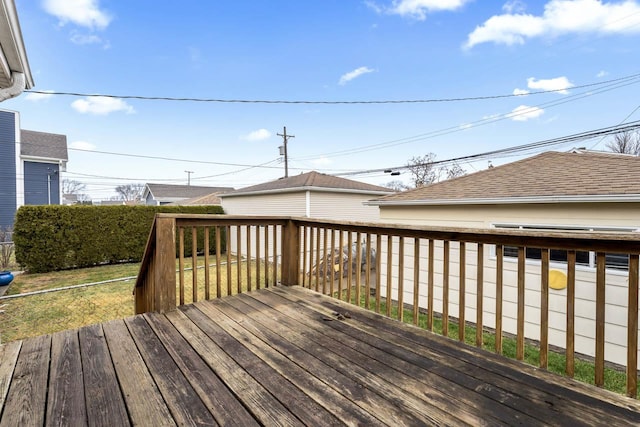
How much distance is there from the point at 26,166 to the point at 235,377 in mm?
18423

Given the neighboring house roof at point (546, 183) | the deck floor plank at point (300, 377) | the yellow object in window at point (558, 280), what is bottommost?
the yellow object in window at point (558, 280)

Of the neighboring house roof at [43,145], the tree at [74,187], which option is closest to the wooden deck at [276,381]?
the neighboring house roof at [43,145]

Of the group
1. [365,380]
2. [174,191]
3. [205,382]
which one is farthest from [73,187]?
[365,380]

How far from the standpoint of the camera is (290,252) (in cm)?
333

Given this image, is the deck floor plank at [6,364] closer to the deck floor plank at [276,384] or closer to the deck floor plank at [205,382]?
the deck floor plank at [205,382]

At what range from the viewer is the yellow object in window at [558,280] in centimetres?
417

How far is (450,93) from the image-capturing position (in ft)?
34.0

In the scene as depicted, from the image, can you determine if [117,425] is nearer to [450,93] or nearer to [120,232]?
[120,232]

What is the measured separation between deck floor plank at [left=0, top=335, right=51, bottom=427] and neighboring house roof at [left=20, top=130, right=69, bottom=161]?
56.1 ft

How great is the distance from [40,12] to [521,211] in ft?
32.0

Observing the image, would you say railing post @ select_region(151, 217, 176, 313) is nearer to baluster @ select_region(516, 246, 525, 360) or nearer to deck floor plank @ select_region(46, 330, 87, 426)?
deck floor plank @ select_region(46, 330, 87, 426)

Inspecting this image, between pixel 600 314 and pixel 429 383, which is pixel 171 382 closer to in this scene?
pixel 429 383

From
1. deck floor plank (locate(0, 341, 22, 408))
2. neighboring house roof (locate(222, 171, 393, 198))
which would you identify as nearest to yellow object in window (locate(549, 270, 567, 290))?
deck floor plank (locate(0, 341, 22, 408))

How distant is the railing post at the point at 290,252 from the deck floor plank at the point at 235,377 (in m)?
1.14
